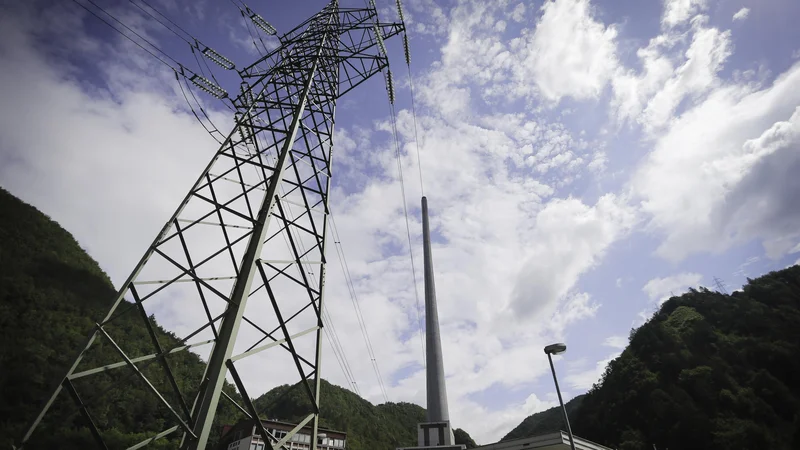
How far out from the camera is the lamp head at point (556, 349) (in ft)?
44.9

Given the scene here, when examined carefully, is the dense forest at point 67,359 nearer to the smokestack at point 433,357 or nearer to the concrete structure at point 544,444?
the smokestack at point 433,357

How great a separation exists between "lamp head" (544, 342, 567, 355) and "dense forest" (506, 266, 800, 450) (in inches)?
2191

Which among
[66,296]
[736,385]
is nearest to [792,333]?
[736,385]

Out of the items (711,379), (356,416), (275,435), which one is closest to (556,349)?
(275,435)

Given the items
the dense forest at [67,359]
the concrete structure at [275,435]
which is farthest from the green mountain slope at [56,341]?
the concrete structure at [275,435]

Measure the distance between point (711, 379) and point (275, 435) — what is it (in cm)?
6764

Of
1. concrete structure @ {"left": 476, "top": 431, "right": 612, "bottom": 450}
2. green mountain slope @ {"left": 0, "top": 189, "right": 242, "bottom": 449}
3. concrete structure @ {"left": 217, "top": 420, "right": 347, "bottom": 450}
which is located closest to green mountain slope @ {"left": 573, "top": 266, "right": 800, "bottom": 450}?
concrete structure @ {"left": 217, "top": 420, "right": 347, "bottom": 450}

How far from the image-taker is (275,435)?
39.2 m

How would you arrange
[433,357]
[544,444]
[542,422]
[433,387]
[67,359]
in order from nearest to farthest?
[544,444]
[433,387]
[433,357]
[67,359]
[542,422]

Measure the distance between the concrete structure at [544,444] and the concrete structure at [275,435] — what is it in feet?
86.7

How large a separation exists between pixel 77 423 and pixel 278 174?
68.8 m

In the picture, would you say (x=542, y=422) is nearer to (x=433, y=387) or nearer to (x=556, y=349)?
(x=433, y=387)

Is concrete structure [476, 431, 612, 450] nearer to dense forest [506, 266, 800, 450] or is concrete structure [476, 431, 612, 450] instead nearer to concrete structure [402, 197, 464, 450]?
concrete structure [402, 197, 464, 450]

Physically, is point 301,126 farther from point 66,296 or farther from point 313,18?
point 66,296
